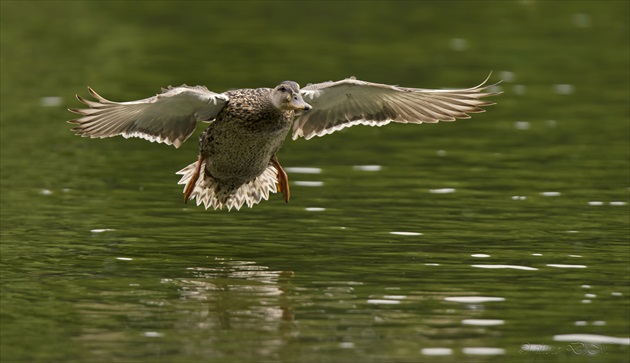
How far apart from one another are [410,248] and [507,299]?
225 centimetres

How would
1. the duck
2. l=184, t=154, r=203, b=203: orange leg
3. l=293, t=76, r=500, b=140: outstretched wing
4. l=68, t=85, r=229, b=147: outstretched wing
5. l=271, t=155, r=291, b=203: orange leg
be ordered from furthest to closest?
l=271, t=155, r=291, b=203: orange leg
l=184, t=154, r=203, b=203: orange leg
l=293, t=76, r=500, b=140: outstretched wing
the duck
l=68, t=85, r=229, b=147: outstretched wing

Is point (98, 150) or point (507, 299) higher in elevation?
point (98, 150)

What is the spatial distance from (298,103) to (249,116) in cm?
72

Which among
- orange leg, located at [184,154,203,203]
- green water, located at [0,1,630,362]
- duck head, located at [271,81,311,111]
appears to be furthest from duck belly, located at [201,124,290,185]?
green water, located at [0,1,630,362]

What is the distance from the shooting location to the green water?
35.4ft

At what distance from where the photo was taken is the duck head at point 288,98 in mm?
13016

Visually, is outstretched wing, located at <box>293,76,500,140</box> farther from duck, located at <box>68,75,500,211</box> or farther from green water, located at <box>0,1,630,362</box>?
green water, located at <box>0,1,630,362</box>

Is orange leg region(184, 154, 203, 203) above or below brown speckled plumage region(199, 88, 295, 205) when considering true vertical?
below

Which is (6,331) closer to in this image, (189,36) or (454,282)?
(454,282)

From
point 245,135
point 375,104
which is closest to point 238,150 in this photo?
point 245,135

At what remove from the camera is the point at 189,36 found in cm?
3175

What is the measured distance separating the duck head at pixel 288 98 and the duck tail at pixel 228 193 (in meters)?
1.34

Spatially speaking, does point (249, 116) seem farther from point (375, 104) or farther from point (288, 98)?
point (375, 104)

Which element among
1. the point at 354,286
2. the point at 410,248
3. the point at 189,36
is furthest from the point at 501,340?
the point at 189,36
